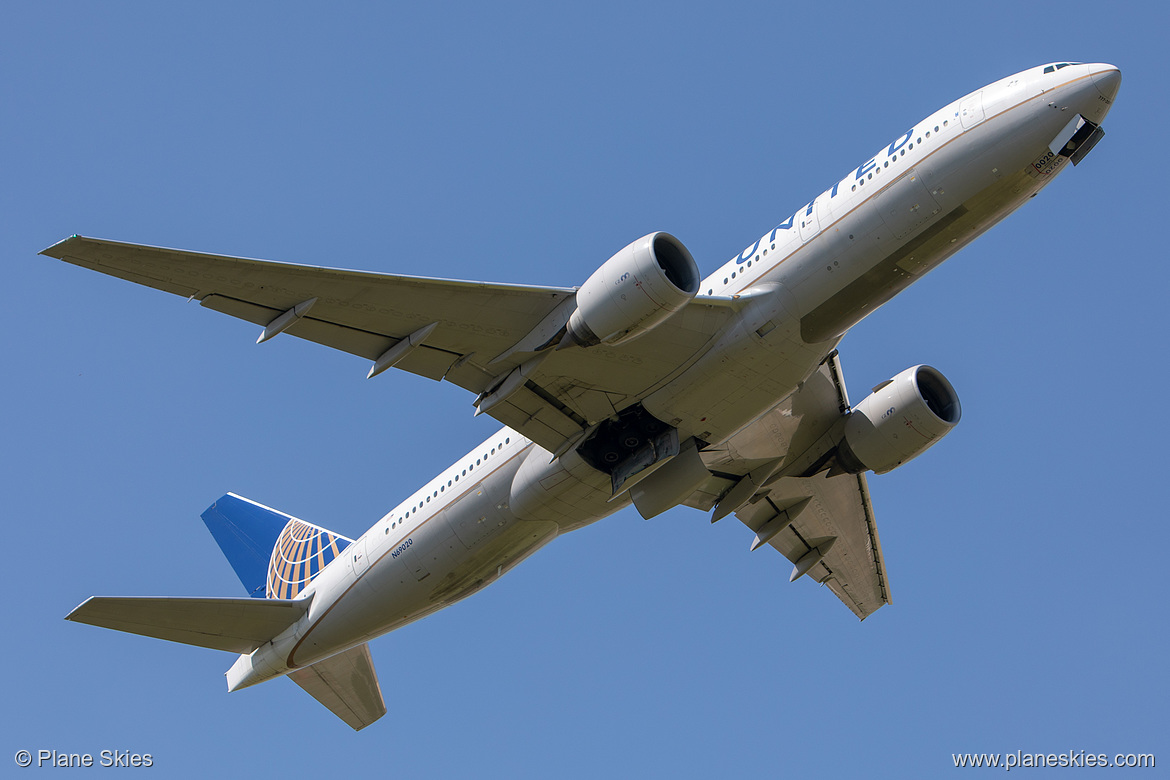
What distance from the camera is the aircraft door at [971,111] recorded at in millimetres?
20031

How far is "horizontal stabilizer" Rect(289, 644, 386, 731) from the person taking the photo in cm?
2816

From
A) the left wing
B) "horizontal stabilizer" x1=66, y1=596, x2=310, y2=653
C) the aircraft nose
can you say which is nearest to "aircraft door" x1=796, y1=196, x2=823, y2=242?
the left wing

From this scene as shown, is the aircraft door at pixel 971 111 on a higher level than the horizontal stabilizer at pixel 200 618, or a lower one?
higher

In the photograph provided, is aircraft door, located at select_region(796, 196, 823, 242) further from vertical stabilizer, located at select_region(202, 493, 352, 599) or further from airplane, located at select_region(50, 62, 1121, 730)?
vertical stabilizer, located at select_region(202, 493, 352, 599)

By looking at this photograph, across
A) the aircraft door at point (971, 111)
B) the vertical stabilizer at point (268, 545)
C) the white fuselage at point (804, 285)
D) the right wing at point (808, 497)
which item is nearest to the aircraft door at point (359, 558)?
the white fuselage at point (804, 285)

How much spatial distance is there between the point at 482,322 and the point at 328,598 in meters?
8.80

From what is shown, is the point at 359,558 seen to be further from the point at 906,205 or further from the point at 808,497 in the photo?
the point at 906,205

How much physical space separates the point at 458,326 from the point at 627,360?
129 inches

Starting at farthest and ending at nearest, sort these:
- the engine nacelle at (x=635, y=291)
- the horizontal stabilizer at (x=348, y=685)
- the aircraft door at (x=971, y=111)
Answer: the horizontal stabilizer at (x=348, y=685), the aircraft door at (x=971, y=111), the engine nacelle at (x=635, y=291)

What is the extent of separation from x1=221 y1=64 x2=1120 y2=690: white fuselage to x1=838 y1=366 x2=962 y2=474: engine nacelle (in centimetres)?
420

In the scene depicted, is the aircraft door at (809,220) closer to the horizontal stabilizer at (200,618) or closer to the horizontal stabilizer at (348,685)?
the horizontal stabilizer at (200,618)

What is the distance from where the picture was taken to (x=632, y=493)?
24281 millimetres

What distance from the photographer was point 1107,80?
19469 millimetres

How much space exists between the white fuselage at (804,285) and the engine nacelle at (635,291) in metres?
2.01
